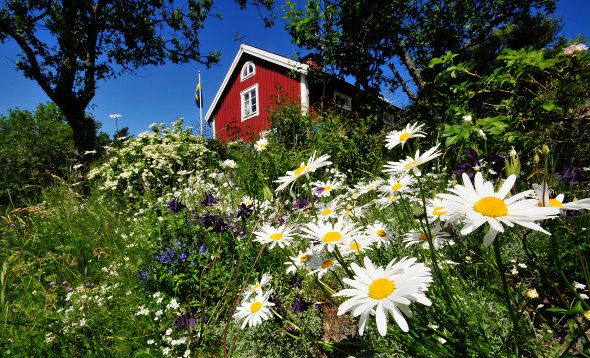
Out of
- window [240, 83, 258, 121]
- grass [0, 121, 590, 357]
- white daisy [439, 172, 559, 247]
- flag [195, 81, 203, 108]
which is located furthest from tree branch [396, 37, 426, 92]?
flag [195, 81, 203, 108]

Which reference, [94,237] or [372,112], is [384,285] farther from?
[372,112]

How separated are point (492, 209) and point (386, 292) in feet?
1.13

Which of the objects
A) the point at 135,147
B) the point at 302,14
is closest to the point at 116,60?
the point at 135,147

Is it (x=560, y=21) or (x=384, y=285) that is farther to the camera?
(x=560, y=21)

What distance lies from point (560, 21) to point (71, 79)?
2034 cm

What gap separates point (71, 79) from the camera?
34.2ft

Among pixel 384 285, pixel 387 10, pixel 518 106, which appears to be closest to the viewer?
pixel 384 285

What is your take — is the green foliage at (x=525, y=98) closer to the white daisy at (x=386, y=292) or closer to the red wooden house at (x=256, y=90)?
the white daisy at (x=386, y=292)

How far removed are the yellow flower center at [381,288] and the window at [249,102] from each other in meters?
14.7

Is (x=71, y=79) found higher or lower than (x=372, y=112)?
higher

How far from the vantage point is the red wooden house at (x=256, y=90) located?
12969 mm

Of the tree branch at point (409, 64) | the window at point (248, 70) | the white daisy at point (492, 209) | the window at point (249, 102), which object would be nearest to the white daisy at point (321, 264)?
the white daisy at point (492, 209)

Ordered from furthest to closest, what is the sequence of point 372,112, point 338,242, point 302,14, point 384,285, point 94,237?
1. point 302,14
2. point 372,112
3. point 94,237
4. point 338,242
5. point 384,285

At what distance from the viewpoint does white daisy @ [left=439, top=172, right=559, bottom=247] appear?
0.61m
